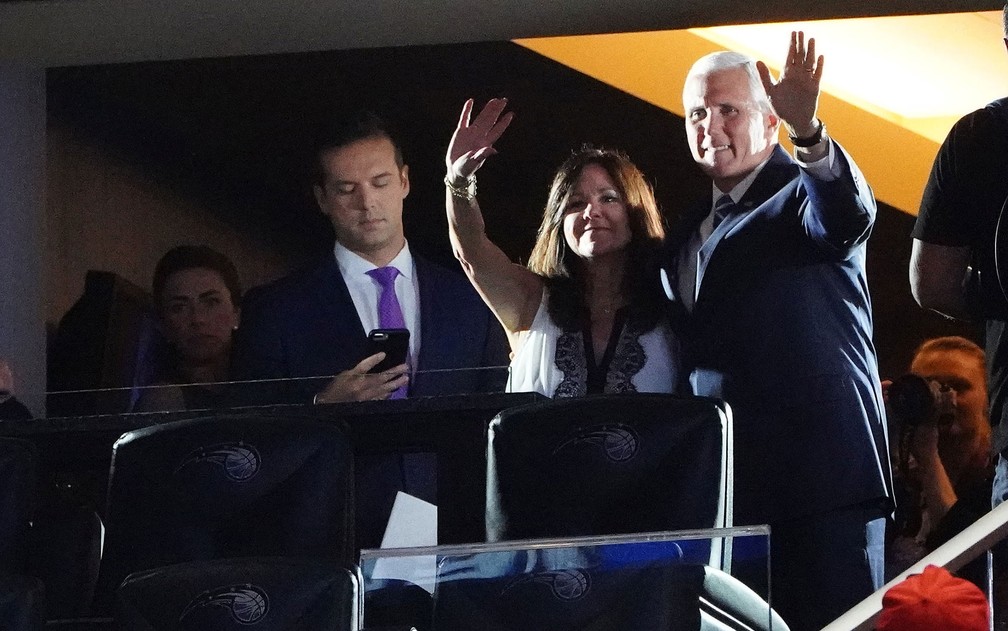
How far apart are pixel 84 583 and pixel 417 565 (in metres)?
1.46

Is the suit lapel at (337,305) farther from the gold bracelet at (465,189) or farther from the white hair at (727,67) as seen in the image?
the white hair at (727,67)

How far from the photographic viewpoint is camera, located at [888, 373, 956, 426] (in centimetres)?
372

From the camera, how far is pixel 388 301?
4.18m

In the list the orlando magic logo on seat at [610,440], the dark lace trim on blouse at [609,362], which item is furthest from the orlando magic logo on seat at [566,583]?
the dark lace trim on blouse at [609,362]

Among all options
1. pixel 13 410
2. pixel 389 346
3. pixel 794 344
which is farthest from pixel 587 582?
pixel 13 410

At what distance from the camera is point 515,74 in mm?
4223

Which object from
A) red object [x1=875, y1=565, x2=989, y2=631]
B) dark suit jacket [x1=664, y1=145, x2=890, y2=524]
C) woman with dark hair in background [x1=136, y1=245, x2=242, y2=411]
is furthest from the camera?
woman with dark hair in background [x1=136, y1=245, x2=242, y2=411]

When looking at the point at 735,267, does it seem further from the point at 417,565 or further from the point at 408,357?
the point at 417,565

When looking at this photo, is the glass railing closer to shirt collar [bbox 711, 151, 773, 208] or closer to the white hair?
shirt collar [bbox 711, 151, 773, 208]

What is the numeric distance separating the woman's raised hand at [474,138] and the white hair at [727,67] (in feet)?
1.77

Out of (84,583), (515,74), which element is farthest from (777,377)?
(84,583)

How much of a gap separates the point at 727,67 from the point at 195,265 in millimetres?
1670

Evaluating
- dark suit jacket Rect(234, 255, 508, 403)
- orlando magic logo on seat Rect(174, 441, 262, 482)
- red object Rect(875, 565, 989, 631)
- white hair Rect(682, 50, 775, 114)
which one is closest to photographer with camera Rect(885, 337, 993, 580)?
white hair Rect(682, 50, 775, 114)

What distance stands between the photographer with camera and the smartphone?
4.46ft
